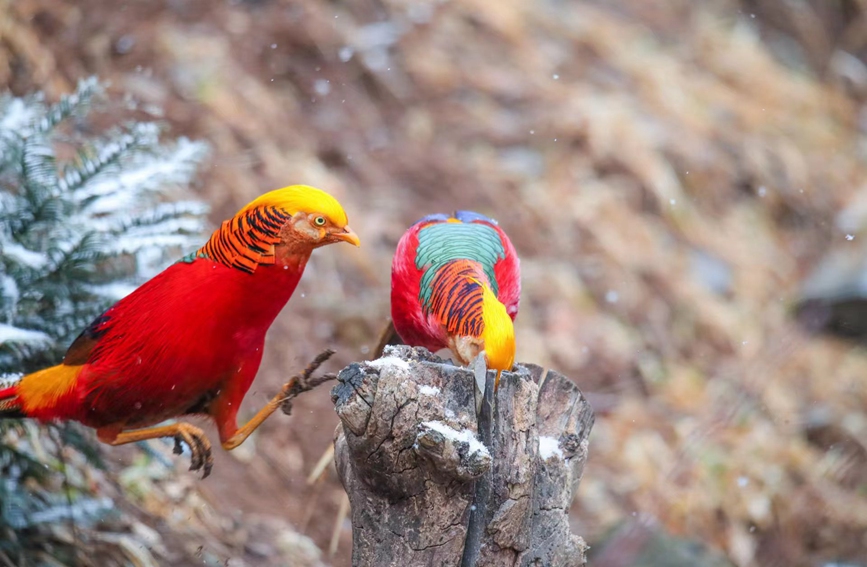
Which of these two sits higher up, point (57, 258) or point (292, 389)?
point (292, 389)

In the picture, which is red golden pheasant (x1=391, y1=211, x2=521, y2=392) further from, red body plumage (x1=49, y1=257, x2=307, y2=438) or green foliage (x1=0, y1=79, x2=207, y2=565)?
green foliage (x1=0, y1=79, x2=207, y2=565)

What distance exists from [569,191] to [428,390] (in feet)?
17.1

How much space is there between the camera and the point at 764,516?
18.0ft

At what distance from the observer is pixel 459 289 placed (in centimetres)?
286

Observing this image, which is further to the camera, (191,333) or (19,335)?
(19,335)

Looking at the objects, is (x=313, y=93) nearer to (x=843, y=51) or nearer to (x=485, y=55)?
(x=485, y=55)

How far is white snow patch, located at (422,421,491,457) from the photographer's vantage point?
2.08m

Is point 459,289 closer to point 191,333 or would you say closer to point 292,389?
point 292,389

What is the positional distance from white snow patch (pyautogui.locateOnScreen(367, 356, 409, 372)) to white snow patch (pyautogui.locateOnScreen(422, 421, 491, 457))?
0.48 ft

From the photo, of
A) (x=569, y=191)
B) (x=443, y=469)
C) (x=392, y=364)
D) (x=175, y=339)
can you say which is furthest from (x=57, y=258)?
(x=569, y=191)

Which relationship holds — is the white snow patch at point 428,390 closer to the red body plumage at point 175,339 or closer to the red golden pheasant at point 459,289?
the red golden pheasant at point 459,289

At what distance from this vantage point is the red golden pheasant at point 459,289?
8.54 feet

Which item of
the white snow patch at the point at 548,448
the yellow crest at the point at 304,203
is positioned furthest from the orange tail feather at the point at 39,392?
the white snow patch at the point at 548,448

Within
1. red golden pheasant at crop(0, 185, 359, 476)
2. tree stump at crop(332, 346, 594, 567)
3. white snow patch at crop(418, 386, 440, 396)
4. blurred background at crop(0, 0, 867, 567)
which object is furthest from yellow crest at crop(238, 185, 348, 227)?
blurred background at crop(0, 0, 867, 567)
